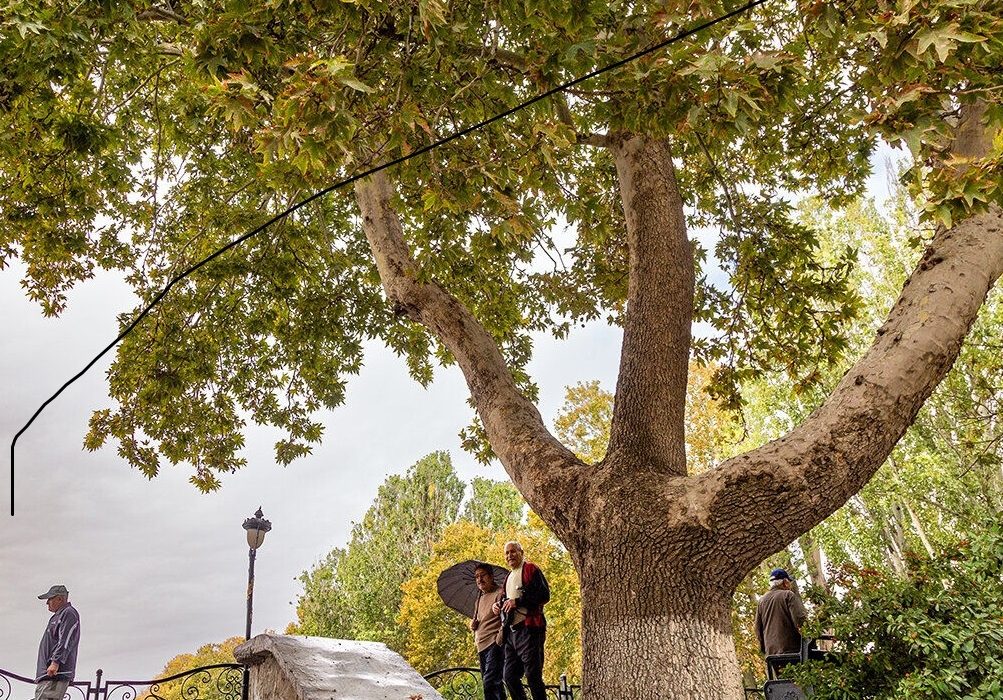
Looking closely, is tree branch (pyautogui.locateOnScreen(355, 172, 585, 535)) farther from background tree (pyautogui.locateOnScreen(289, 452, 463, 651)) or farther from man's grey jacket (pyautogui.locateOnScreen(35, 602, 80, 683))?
background tree (pyautogui.locateOnScreen(289, 452, 463, 651))

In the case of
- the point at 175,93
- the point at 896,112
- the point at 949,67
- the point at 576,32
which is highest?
the point at 175,93

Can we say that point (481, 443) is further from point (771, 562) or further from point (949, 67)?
point (771, 562)

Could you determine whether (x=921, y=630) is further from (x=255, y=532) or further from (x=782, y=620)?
(x=255, y=532)

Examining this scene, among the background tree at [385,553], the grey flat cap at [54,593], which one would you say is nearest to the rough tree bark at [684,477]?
the grey flat cap at [54,593]

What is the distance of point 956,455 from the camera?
1510 centimetres

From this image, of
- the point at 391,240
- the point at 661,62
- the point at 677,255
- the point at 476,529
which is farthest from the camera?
the point at 476,529

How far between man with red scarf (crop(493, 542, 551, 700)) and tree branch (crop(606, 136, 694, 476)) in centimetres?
213

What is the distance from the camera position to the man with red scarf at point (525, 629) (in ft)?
19.1

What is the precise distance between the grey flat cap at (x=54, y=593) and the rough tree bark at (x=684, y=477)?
19.7ft

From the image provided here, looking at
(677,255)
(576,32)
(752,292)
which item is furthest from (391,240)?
(752,292)

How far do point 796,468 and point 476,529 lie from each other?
21082 mm

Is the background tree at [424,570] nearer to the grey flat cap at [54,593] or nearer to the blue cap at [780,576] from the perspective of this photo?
the blue cap at [780,576]

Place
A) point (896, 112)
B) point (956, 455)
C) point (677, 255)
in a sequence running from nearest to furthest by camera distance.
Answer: point (896, 112) → point (677, 255) → point (956, 455)

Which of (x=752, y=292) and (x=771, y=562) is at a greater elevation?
(x=752, y=292)
